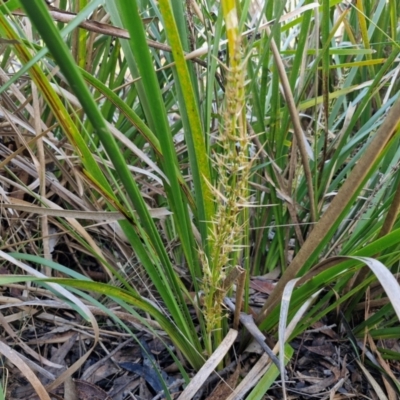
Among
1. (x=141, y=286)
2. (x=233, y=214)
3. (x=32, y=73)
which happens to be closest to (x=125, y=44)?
(x=32, y=73)

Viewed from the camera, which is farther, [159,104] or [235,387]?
[235,387]

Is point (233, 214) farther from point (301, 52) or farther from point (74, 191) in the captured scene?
point (74, 191)

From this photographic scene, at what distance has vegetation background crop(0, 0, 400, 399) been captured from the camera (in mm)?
385

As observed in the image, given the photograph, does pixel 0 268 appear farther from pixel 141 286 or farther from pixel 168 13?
pixel 168 13

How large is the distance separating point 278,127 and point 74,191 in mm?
349

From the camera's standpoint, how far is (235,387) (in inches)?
21.1

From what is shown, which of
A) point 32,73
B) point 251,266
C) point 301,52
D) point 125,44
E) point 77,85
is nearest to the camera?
point 77,85

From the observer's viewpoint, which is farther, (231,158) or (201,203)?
(201,203)

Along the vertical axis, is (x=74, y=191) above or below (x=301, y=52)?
below

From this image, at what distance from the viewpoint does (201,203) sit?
506mm

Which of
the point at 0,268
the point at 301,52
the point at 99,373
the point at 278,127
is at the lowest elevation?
the point at 99,373

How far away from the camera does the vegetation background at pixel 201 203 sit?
0.38 metres

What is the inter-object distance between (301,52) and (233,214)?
1.15 ft

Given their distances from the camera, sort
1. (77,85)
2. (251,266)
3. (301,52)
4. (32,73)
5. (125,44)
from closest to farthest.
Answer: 1. (77,85)
2. (32,73)
3. (125,44)
4. (301,52)
5. (251,266)
